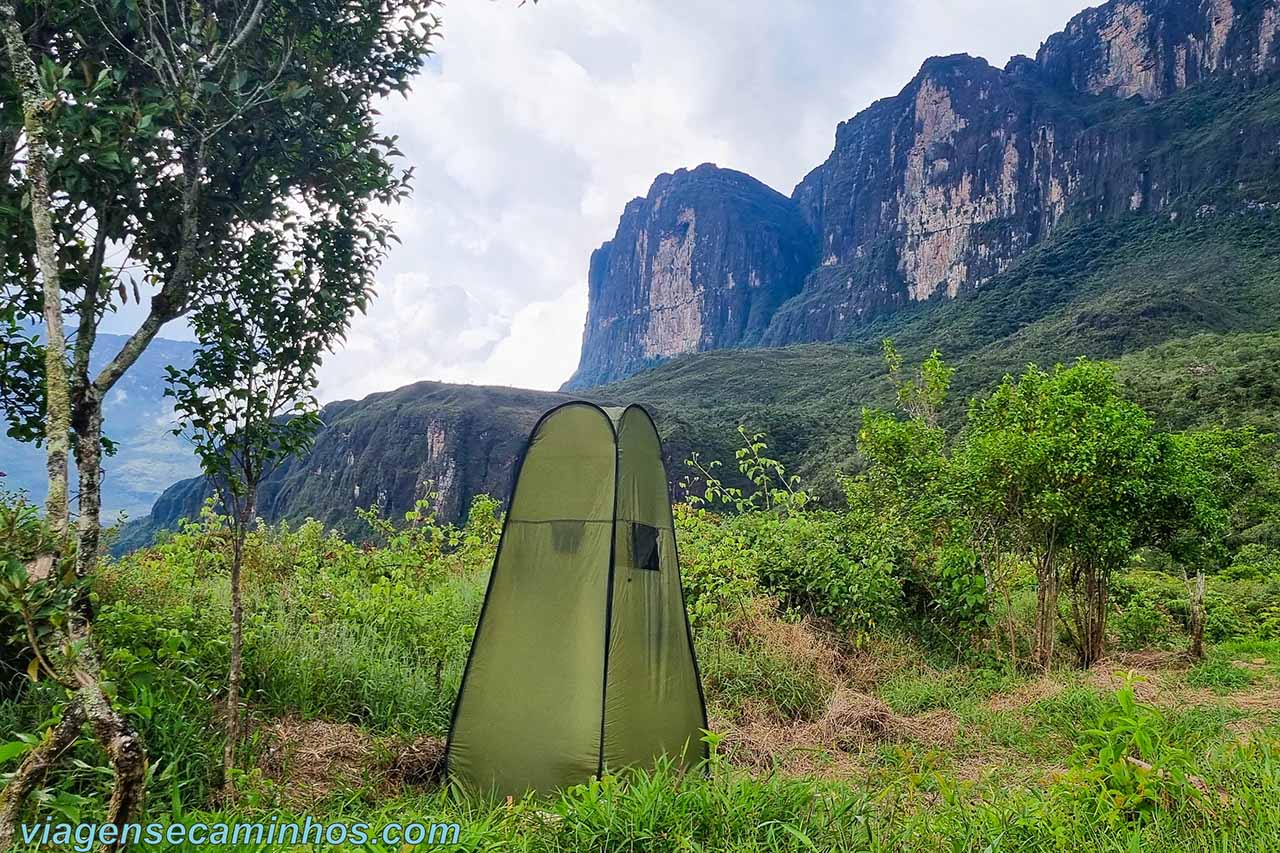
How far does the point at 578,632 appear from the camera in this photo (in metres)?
3.23

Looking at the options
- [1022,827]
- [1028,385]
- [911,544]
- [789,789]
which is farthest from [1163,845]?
[1028,385]

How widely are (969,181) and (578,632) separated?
113874mm

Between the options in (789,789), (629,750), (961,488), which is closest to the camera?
(789,789)

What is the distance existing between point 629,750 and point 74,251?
11.5ft

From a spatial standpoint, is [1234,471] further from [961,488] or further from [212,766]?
[212,766]

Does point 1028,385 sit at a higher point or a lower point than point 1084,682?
higher

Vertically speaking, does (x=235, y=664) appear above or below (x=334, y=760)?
above

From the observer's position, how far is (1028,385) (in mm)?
6145

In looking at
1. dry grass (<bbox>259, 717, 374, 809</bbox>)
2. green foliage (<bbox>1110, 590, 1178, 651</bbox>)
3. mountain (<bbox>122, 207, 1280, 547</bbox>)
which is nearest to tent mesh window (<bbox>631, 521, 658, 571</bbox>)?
dry grass (<bbox>259, 717, 374, 809</bbox>)

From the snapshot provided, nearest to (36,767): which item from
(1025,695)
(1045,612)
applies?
(1025,695)

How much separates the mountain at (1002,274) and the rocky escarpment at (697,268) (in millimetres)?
8060

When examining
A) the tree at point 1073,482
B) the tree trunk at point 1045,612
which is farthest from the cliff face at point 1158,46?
the tree trunk at point 1045,612

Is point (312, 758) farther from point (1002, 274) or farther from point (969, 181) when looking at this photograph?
point (969, 181)

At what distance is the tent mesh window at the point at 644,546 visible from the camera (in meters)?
3.42
